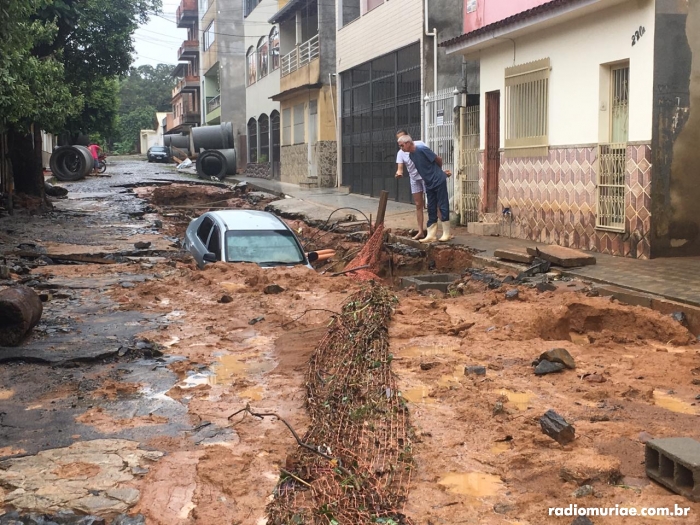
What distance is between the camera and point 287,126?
33.9 m

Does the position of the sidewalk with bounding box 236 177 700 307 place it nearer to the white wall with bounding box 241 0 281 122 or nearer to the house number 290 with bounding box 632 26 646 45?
the house number 290 with bounding box 632 26 646 45

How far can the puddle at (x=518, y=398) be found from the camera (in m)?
6.11

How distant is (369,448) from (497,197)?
11.0 meters

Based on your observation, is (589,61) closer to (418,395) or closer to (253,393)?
(418,395)

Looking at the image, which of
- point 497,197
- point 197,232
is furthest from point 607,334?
point 197,232

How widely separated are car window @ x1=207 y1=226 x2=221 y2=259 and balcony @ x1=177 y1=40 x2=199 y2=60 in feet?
177

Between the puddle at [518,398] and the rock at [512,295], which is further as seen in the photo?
the rock at [512,295]

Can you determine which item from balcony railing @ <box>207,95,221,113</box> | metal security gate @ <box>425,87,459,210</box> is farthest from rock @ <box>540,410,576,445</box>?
balcony railing @ <box>207,95,221,113</box>

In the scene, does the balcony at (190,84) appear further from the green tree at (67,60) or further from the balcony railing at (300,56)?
the green tree at (67,60)

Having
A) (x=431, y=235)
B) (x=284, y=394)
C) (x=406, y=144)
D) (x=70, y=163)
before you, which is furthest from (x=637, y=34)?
(x=70, y=163)

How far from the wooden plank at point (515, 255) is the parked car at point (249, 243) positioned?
9.56ft

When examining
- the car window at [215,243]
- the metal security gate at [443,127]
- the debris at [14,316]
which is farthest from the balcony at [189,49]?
the debris at [14,316]

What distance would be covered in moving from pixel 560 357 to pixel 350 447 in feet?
8.43

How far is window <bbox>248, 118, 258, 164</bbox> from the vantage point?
42.7 metres
